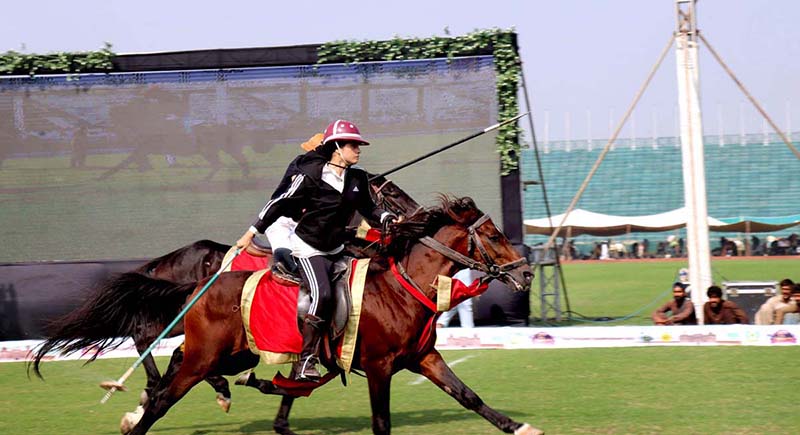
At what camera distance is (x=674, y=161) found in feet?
185

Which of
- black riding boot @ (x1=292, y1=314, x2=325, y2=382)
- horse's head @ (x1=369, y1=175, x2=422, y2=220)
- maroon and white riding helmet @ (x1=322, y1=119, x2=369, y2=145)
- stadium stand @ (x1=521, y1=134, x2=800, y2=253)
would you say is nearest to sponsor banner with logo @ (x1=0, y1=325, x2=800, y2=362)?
horse's head @ (x1=369, y1=175, x2=422, y2=220)

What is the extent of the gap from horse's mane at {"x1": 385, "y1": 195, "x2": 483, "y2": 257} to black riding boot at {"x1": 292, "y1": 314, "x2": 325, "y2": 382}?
78 centimetres

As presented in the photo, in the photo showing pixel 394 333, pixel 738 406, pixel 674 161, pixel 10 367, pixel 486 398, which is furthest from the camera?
pixel 674 161

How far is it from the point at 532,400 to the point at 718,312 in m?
5.62

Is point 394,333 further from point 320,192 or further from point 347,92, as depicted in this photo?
point 347,92

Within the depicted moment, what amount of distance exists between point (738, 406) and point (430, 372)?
301 cm

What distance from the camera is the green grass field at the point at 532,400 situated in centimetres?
841

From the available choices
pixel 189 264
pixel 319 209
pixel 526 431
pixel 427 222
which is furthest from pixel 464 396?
pixel 189 264

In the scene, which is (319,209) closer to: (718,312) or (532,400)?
(532,400)

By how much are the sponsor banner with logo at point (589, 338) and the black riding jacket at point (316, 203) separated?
570 centimetres

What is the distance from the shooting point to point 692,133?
52.3 feet

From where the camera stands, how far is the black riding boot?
24.2ft

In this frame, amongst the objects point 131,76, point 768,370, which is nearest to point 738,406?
point 768,370

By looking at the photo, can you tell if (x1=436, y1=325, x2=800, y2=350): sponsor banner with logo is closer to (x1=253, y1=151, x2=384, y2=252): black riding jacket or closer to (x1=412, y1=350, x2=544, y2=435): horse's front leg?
(x1=412, y1=350, x2=544, y2=435): horse's front leg
